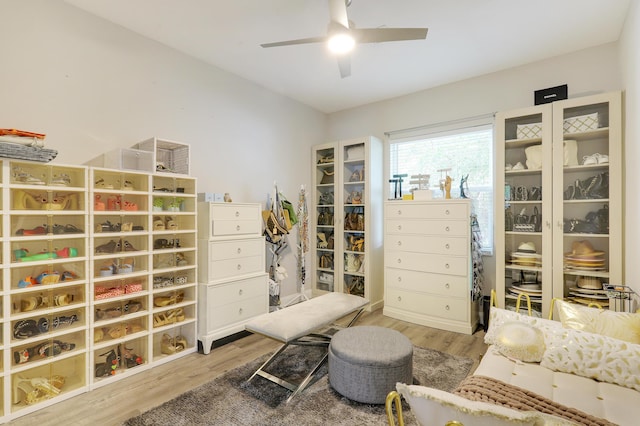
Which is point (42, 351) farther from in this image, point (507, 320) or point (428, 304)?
point (428, 304)

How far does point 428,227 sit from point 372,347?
71.5 inches

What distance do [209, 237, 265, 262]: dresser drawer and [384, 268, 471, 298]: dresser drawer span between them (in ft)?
5.44

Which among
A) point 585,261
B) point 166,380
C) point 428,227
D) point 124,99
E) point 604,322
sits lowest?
point 166,380

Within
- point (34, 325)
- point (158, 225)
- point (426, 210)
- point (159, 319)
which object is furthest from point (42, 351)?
point (426, 210)

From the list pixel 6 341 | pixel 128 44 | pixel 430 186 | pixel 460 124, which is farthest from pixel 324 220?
pixel 6 341

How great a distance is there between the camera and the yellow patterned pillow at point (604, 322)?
5.92 ft

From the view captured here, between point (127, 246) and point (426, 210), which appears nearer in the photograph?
point (127, 246)

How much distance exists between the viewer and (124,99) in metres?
2.71

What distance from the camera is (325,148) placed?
4.55m

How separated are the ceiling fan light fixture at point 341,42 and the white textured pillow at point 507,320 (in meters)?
2.15

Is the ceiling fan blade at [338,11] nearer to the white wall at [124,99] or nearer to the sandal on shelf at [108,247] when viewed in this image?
the white wall at [124,99]

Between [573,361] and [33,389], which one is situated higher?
[573,361]

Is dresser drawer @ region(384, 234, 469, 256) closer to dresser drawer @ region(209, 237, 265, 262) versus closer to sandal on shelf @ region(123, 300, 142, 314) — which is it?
dresser drawer @ region(209, 237, 265, 262)

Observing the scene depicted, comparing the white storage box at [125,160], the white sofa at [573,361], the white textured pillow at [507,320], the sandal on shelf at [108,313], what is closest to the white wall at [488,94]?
the white textured pillow at [507,320]
